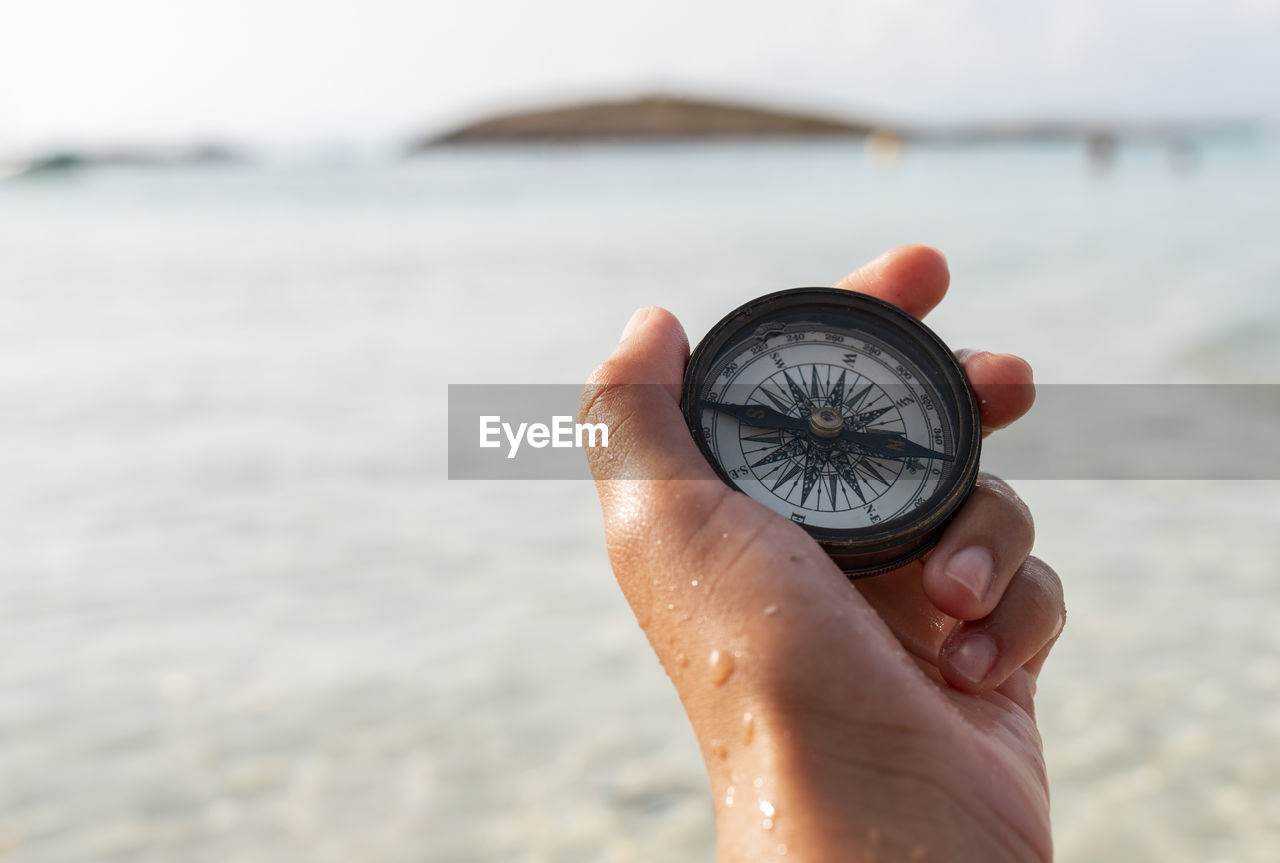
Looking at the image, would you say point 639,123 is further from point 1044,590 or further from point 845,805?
point 845,805

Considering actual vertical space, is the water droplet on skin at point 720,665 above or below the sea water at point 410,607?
above

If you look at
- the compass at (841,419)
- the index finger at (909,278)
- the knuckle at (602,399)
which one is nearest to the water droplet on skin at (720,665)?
the compass at (841,419)

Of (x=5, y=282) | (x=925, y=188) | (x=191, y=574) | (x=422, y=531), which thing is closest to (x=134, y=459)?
(x=191, y=574)

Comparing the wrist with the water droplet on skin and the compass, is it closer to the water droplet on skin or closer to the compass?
the water droplet on skin

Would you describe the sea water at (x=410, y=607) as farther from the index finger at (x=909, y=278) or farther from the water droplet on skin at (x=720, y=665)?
the index finger at (x=909, y=278)

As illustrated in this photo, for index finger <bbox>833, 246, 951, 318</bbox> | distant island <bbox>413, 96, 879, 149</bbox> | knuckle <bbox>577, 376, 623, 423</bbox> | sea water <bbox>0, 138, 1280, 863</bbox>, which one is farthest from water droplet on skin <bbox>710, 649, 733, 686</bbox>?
distant island <bbox>413, 96, 879, 149</bbox>
